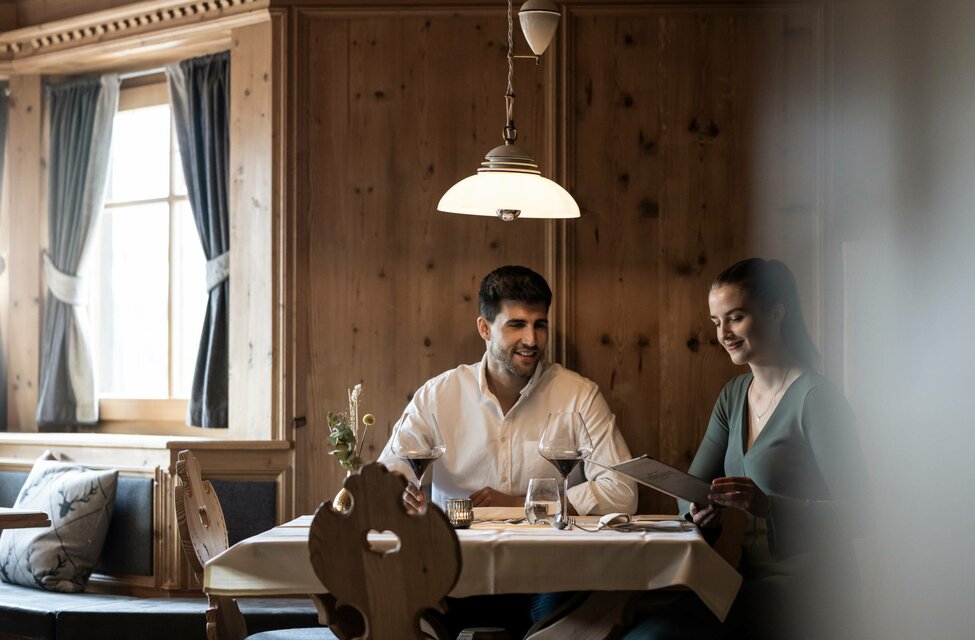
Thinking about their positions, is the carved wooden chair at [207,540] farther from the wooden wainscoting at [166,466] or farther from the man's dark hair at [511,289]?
the man's dark hair at [511,289]

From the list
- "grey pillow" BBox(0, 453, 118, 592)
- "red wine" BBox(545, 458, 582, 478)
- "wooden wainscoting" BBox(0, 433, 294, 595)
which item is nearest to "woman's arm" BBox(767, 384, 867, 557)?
"red wine" BBox(545, 458, 582, 478)

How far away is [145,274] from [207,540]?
7.49 ft

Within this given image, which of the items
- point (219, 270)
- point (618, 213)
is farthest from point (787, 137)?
point (219, 270)

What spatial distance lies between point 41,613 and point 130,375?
4.50 ft

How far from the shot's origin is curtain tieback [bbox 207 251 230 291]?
4.34m

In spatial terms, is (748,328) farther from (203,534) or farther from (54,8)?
(54,8)

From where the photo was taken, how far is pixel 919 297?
2172mm

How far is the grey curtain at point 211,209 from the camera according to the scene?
4352 mm

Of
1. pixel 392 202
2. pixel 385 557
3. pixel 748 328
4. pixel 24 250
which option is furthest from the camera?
pixel 24 250

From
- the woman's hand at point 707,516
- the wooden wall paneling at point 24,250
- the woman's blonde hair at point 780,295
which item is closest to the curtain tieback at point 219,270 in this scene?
the wooden wall paneling at point 24,250

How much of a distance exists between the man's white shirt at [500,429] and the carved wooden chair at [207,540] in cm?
64

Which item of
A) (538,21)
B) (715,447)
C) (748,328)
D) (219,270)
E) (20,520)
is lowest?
(20,520)

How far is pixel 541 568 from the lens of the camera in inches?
94.3

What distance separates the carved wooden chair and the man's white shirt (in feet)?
2.11
